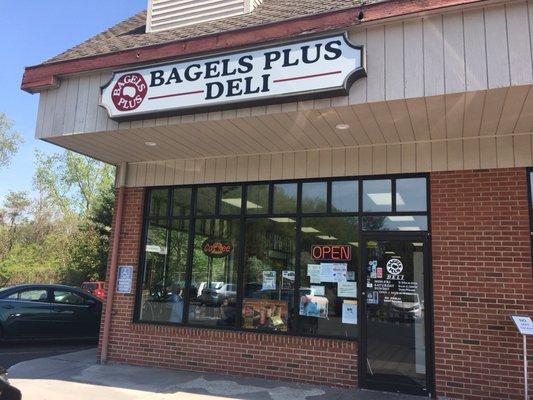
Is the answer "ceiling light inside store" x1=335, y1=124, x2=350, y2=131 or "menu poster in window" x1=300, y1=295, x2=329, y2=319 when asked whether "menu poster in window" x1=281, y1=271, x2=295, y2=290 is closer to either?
"menu poster in window" x1=300, y1=295, x2=329, y2=319

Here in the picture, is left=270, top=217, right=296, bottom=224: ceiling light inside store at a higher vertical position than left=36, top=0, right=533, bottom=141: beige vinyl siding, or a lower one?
lower

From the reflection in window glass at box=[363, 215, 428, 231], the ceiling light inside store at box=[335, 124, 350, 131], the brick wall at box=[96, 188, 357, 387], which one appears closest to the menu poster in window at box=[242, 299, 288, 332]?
the brick wall at box=[96, 188, 357, 387]

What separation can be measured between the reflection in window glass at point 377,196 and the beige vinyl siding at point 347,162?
0.73ft

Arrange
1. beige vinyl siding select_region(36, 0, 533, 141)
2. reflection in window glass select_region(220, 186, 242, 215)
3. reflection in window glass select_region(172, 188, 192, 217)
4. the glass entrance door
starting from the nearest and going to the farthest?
beige vinyl siding select_region(36, 0, 533, 141) < the glass entrance door < reflection in window glass select_region(220, 186, 242, 215) < reflection in window glass select_region(172, 188, 192, 217)

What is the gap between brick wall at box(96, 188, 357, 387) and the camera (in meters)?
7.32

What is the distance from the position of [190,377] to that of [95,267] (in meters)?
19.7

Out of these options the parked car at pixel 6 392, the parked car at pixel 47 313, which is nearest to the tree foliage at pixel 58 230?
the parked car at pixel 47 313

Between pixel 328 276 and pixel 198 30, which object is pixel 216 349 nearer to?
pixel 328 276

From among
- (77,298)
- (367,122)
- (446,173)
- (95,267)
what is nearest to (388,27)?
(367,122)

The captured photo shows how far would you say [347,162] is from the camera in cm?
769

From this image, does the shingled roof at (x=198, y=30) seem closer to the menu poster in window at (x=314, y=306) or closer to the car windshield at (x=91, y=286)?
the menu poster in window at (x=314, y=306)

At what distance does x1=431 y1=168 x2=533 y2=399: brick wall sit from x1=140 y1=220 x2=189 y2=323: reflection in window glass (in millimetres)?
4450

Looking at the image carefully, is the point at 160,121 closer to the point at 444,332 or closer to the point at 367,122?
the point at 367,122

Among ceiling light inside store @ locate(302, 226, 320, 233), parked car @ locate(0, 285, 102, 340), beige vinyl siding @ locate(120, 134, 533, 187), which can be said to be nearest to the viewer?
beige vinyl siding @ locate(120, 134, 533, 187)
